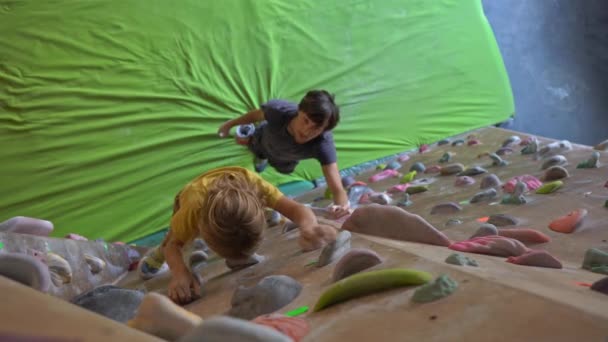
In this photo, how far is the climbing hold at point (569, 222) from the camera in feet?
5.08

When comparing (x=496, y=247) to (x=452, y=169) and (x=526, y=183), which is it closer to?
(x=526, y=183)

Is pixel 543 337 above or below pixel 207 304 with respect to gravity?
above

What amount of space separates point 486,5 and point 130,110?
267 cm

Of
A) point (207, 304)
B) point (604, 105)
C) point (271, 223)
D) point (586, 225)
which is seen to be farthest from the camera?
point (604, 105)

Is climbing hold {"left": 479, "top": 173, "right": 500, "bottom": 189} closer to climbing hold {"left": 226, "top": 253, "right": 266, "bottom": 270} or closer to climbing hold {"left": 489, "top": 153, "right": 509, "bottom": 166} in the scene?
climbing hold {"left": 489, "top": 153, "right": 509, "bottom": 166}

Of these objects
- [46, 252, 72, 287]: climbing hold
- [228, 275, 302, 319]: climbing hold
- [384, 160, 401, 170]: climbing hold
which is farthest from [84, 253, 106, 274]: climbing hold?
[384, 160, 401, 170]: climbing hold

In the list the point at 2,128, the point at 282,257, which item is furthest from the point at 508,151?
the point at 2,128

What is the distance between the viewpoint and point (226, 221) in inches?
54.4

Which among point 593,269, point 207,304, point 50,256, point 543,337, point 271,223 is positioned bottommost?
point 271,223

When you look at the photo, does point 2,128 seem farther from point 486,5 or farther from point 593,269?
point 486,5

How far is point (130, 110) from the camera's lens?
2775 mm

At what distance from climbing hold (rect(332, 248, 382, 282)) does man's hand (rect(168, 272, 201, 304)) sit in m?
0.45

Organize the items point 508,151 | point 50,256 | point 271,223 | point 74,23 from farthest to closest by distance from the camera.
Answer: point 508,151, point 74,23, point 271,223, point 50,256

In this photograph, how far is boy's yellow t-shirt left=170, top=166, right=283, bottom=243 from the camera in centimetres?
158
